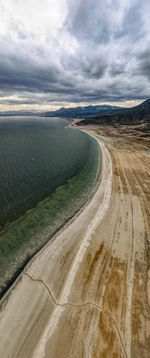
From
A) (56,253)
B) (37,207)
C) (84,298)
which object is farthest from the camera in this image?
(37,207)

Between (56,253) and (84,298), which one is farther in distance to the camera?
(56,253)

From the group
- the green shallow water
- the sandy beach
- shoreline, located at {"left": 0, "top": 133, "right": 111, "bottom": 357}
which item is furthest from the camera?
the green shallow water

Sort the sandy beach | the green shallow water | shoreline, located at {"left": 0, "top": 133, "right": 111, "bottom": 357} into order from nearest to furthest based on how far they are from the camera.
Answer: the sandy beach < shoreline, located at {"left": 0, "top": 133, "right": 111, "bottom": 357} < the green shallow water

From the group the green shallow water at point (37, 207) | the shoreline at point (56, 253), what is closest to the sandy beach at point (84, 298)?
the shoreline at point (56, 253)

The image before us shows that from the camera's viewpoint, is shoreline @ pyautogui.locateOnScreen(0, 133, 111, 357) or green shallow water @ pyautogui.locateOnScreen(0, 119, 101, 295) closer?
shoreline @ pyautogui.locateOnScreen(0, 133, 111, 357)

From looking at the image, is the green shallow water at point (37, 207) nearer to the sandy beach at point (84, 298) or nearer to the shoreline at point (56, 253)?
the shoreline at point (56, 253)

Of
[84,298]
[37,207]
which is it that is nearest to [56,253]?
[84,298]

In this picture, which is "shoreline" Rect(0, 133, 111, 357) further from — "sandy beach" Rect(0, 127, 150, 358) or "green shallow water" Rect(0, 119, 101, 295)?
"green shallow water" Rect(0, 119, 101, 295)

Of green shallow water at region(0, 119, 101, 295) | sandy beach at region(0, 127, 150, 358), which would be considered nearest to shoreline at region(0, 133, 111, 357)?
sandy beach at region(0, 127, 150, 358)

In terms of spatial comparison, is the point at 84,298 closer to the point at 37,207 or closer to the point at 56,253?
the point at 56,253
